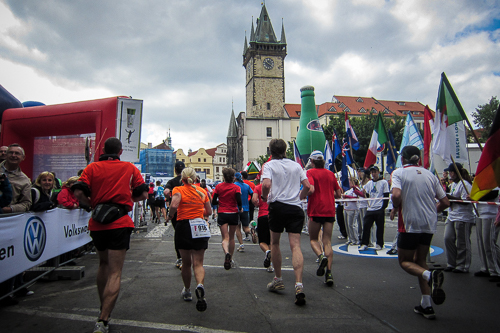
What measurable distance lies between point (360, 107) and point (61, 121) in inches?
2848

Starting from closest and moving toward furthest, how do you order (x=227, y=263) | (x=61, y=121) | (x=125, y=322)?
(x=125, y=322) < (x=227, y=263) < (x=61, y=121)

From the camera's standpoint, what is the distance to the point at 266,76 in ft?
240

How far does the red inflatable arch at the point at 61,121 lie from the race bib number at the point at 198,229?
208 inches

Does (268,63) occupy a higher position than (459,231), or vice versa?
(268,63)

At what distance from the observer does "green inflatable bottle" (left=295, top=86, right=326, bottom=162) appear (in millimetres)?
23859

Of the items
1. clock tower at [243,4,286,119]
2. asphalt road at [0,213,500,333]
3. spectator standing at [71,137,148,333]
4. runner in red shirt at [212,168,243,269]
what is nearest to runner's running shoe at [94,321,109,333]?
spectator standing at [71,137,148,333]

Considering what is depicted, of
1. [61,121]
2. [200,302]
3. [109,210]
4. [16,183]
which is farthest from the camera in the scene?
[61,121]

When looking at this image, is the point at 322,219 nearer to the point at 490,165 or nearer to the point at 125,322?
the point at 490,165

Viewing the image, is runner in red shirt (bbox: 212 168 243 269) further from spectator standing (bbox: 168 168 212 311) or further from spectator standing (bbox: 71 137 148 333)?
spectator standing (bbox: 71 137 148 333)

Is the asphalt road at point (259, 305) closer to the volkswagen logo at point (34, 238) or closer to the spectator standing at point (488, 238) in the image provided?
the spectator standing at point (488, 238)

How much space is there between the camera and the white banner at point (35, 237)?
168 inches

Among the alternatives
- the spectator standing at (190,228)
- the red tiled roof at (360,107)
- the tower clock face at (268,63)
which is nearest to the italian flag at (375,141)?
the spectator standing at (190,228)

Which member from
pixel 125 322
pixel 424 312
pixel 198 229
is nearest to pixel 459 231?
pixel 424 312

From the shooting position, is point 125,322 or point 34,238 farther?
point 34,238
